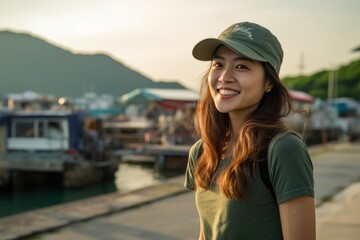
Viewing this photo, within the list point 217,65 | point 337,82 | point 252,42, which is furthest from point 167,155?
point 337,82

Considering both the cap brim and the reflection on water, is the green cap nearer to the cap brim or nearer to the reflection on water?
the cap brim

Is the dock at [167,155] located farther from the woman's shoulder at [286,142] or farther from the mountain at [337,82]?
the mountain at [337,82]

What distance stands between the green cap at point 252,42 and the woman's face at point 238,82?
2.0 inches

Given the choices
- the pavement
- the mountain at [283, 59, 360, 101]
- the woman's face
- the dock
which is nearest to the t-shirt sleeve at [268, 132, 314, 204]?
the woman's face

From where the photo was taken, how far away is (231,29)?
1756mm

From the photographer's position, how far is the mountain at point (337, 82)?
6625 centimetres

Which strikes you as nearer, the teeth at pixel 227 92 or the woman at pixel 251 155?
the woman at pixel 251 155

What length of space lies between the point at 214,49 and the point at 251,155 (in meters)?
0.47

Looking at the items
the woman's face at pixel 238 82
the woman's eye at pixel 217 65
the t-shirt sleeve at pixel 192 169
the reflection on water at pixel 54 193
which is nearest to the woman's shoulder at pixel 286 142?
the woman's face at pixel 238 82

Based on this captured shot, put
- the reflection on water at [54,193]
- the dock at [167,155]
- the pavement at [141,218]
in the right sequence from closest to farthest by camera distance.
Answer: the pavement at [141,218] → the reflection on water at [54,193] → the dock at [167,155]

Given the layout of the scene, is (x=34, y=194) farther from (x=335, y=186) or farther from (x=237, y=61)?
(x=237, y=61)

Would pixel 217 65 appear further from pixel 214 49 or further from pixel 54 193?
pixel 54 193

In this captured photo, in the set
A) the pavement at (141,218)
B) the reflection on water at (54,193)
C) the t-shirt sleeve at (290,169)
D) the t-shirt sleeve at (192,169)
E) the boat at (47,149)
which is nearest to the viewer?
the t-shirt sleeve at (290,169)

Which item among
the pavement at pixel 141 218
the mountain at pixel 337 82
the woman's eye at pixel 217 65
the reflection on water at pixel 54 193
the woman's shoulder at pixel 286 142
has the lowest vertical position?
the reflection on water at pixel 54 193
